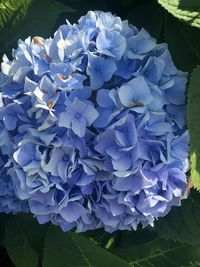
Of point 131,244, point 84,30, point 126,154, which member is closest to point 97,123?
point 126,154

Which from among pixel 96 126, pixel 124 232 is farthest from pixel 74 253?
pixel 96 126

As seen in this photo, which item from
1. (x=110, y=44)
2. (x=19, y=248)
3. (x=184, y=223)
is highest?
(x=110, y=44)

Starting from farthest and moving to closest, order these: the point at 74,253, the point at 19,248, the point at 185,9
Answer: the point at 19,248
the point at 74,253
the point at 185,9

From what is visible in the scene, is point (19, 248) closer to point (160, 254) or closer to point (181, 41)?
point (160, 254)

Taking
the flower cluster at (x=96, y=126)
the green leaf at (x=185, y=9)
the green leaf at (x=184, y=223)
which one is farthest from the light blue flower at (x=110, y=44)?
the green leaf at (x=184, y=223)

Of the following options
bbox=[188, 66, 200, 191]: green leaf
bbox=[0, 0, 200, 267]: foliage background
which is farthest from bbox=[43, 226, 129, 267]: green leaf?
bbox=[188, 66, 200, 191]: green leaf

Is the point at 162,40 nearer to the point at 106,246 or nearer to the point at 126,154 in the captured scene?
the point at 126,154

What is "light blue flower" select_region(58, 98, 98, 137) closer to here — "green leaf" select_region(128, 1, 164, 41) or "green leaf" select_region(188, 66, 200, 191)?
"green leaf" select_region(188, 66, 200, 191)

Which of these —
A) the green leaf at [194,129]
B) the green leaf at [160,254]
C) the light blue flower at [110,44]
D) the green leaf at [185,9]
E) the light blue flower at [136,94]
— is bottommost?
the green leaf at [160,254]

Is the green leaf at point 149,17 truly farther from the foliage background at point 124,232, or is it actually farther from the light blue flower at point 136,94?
the light blue flower at point 136,94
